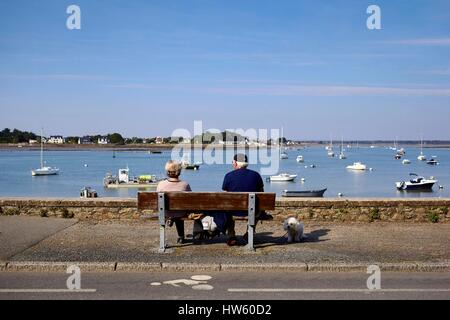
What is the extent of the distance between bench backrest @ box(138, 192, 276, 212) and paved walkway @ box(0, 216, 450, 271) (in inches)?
24.0

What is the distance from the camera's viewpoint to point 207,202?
8273 mm

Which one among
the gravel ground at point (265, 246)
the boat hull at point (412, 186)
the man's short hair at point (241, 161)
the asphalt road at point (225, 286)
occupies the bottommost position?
the boat hull at point (412, 186)

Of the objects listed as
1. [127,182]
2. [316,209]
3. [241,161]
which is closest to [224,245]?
[241,161]

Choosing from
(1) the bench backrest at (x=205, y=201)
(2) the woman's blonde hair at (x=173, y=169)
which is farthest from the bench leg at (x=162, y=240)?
(2) the woman's blonde hair at (x=173, y=169)

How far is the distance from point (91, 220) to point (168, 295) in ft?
17.6

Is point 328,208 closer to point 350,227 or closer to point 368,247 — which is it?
point 350,227

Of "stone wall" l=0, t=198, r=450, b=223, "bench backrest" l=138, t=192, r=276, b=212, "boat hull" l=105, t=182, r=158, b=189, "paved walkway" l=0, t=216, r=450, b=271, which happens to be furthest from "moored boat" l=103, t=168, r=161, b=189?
"bench backrest" l=138, t=192, r=276, b=212

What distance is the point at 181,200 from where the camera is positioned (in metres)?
8.31

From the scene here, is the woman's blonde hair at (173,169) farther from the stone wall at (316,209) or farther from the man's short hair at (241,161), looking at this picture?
the stone wall at (316,209)

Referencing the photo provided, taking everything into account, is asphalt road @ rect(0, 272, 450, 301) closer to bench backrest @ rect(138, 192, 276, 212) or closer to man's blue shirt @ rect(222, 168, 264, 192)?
bench backrest @ rect(138, 192, 276, 212)

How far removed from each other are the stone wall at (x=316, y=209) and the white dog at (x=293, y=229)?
214 cm

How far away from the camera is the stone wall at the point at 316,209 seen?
36.6ft

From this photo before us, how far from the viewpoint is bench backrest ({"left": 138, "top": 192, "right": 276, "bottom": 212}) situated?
828cm
